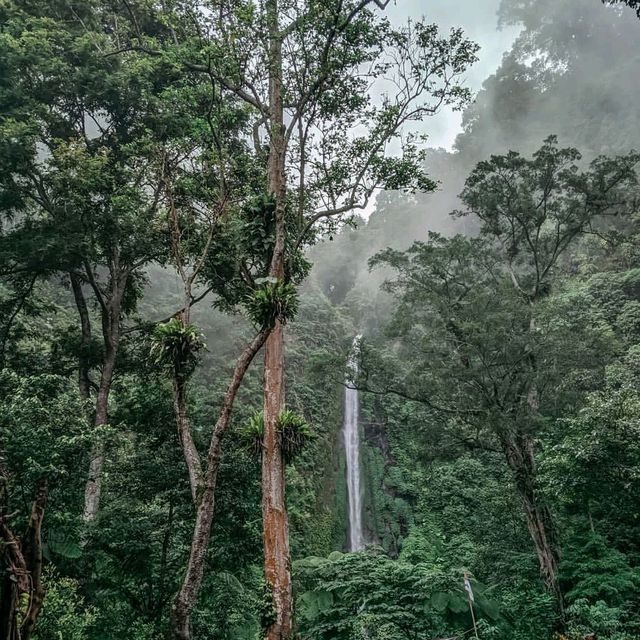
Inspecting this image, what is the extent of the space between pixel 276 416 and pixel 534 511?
8314 millimetres

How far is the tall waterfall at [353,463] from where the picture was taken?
1994 cm

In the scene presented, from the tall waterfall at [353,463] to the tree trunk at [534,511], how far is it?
6.57m

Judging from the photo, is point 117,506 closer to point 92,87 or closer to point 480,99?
point 92,87

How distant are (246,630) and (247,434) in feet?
19.6

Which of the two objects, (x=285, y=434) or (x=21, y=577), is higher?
(x=285, y=434)

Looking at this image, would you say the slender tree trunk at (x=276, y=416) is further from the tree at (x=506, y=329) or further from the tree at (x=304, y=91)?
the tree at (x=506, y=329)

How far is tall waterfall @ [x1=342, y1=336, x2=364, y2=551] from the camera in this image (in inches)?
785

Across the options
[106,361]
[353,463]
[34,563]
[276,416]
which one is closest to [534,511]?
[276,416]

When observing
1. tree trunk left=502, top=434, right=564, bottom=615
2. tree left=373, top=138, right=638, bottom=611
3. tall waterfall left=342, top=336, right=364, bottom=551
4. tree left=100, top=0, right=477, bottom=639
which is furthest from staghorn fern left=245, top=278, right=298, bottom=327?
tall waterfall left=342, top=336, right=364, bottom=551

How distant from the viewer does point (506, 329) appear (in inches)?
461

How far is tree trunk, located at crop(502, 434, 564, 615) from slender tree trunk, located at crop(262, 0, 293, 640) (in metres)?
6.93

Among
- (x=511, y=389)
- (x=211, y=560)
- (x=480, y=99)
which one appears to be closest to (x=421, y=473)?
(x=511, y=389)

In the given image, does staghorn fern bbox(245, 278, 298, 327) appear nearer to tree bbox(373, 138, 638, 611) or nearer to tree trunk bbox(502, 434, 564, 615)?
tree bbox(373, 138, 638, 611)

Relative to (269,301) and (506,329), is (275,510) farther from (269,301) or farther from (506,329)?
(506,329)
